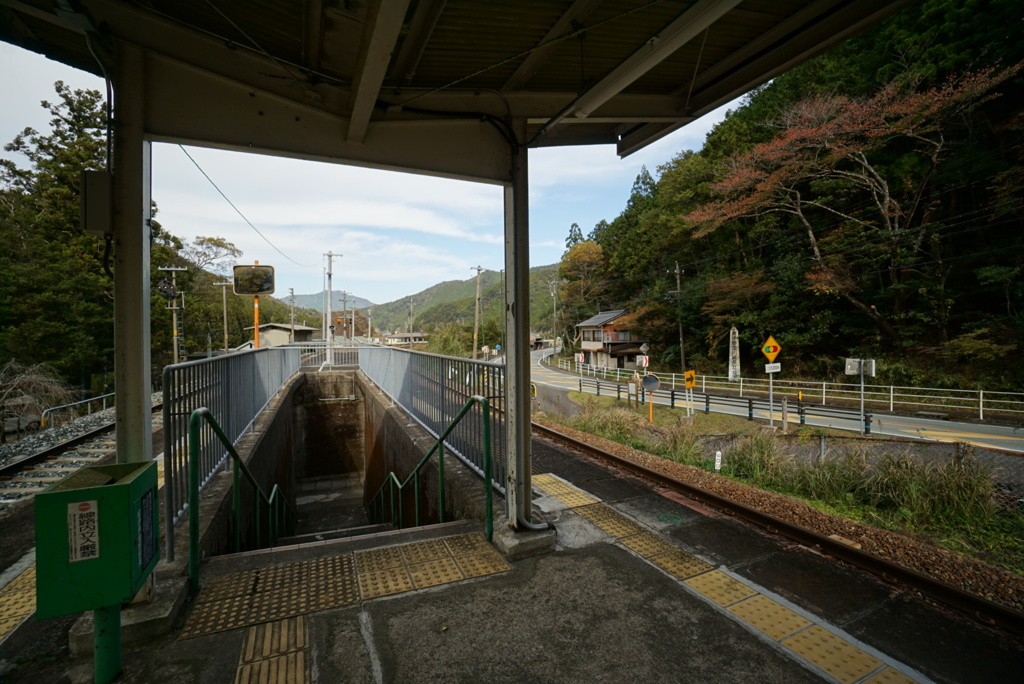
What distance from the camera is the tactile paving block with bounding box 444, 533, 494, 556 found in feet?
11.4

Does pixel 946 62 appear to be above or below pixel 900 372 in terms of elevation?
above

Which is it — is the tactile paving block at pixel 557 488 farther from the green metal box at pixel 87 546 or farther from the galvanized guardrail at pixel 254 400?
the green metal box at pixel 87 546

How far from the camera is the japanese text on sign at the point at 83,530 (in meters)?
1.91

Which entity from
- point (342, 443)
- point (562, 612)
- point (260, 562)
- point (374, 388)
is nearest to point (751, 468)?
point (562, 612)

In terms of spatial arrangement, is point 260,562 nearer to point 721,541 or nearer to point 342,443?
point 721,541

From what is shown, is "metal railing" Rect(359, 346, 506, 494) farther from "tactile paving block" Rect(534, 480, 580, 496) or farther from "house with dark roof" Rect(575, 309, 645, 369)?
"house with dark roof" Rect(575, 309, 645, 369)

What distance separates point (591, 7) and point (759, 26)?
1.23m

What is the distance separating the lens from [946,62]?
2025cm

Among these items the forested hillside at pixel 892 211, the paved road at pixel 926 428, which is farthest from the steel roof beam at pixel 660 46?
the forested hillside at pixel 892 211

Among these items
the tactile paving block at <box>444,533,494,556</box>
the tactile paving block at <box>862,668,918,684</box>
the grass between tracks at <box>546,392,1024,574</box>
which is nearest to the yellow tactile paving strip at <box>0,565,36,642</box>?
the tactile paving block at <box>444,533,494,556</box>

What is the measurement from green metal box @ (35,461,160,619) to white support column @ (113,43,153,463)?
0.52 metres

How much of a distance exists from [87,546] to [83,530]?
0.07m

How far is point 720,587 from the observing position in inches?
116

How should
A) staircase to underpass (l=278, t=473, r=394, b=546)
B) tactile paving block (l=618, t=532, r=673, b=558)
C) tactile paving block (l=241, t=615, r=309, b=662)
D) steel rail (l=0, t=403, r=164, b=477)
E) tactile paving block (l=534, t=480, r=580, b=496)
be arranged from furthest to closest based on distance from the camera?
staircase to underpass (l=278, t=473, r=394, b=546)
steel rail (l=0, t=403, r=164, b=477)
tactile paving block (l=534, t=480, r=580, b=496)
tactile paving block (l=618, t=532, r=673, b=558)
tactile paving block (l=241, t=615, r=309, b=662)
